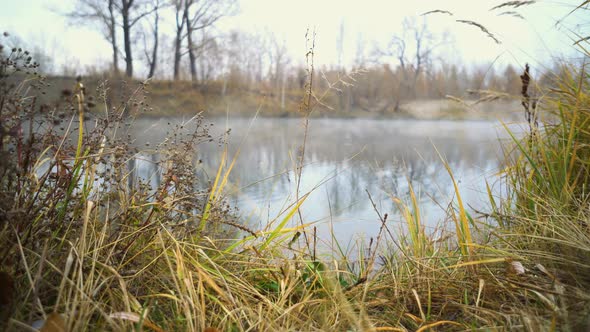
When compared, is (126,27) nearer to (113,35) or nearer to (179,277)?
(113,35)

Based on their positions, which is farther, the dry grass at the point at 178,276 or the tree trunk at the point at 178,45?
the tree trunk at the point at 178,45

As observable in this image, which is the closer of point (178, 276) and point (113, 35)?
point (178, 276)

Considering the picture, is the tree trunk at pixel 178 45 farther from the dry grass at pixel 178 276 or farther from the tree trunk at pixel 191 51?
the dry grass at pixel 178 276

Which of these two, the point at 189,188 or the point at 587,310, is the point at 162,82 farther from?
the point at 587,310

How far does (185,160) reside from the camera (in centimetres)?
130

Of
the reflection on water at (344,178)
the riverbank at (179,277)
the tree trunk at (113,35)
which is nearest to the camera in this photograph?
the riverbank at (179,277)

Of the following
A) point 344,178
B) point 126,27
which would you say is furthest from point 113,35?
point 344,178

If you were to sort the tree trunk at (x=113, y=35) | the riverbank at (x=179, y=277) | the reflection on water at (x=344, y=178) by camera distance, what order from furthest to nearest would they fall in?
the tree trunk at (x=113, y=35) → the reflection on water at (x=344, y=178) → the riverbank at (x=179, y=277)

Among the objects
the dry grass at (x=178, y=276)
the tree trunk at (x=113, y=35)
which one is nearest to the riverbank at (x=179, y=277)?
the dry grass at (x=178, y=276)

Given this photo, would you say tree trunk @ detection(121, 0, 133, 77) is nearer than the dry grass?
No

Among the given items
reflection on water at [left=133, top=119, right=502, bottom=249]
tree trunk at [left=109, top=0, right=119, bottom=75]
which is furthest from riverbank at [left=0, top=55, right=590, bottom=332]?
tree trunk at [left=109, top=0, right=119, bottom=75]

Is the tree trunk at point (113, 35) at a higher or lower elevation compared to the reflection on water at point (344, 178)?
higher

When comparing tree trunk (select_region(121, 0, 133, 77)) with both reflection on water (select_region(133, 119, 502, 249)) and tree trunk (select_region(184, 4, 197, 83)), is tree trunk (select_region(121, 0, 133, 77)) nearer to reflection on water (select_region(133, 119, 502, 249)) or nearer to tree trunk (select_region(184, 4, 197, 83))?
tree trunk (select_region(184, 4, 197, 83))

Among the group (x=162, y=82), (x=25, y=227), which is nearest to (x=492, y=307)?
(x=25, y=227)
